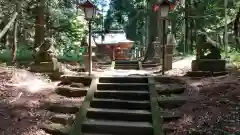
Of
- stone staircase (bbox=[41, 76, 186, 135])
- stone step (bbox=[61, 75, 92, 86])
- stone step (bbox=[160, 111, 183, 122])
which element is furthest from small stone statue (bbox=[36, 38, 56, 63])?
stone step (bbox=[160, 111, 183, 122])

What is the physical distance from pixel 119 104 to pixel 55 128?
1.55 metres

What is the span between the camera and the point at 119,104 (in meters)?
6.48

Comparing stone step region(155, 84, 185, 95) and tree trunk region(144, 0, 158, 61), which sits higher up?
tree trunk region(144, 0, 158, 61)

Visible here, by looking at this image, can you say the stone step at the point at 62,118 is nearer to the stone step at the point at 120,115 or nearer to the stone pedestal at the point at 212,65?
the stone step at the point at 120,115

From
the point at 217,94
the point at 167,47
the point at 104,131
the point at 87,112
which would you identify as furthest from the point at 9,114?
the point at 167,47

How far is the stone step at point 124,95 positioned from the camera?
682cm

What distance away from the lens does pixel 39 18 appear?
44.4ft

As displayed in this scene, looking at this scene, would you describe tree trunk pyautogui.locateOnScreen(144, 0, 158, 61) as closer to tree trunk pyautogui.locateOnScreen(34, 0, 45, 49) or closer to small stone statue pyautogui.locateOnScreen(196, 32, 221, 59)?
tree trunk pyautogui.locateOnScreen(34, 0, 45, 49)

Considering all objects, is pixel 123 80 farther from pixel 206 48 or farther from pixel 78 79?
pixel 206 48

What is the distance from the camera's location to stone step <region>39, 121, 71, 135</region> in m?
5.44

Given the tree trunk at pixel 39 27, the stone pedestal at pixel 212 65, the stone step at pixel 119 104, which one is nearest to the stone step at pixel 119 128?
the stone step at pixel 119 104

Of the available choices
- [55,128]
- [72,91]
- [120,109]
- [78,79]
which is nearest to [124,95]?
[120,109]

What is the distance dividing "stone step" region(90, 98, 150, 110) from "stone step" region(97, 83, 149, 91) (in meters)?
0.80

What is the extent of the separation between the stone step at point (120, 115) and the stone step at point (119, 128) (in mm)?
215
